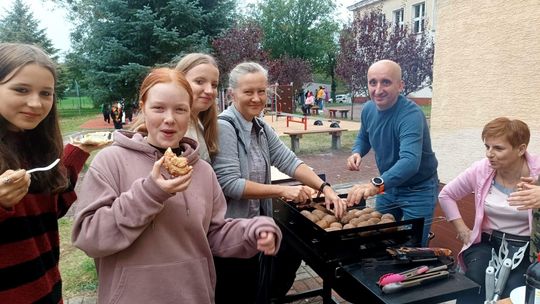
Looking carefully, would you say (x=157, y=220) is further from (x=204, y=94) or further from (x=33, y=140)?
(x=204, y=94)

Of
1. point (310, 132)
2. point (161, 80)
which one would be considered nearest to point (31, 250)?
point (161, 80)

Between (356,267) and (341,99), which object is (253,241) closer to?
(356,267)

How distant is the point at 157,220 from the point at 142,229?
0.37 feet

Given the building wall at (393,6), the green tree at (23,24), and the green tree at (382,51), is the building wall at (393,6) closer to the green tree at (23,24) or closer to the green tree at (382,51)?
the green tree at (382,51)

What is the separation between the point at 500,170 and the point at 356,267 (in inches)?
54.8

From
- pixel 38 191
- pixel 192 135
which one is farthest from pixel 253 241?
pixel 38 191

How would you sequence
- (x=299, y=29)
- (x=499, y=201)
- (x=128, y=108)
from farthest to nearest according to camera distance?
(x=299, y=29), (x=128, y=108), (x=499, y=201)

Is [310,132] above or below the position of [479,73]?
below

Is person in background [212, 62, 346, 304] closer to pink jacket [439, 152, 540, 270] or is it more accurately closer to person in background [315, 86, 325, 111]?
pink jacket [439, 152, 540, 270]

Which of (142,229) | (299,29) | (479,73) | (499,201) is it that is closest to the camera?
(142,229)

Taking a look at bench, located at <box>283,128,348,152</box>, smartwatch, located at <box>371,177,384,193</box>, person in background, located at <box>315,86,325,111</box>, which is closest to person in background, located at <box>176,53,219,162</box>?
smartwatch, located at <box>371,177,384,193</box>

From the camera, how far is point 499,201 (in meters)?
2.61

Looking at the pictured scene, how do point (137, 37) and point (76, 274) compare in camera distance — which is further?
point (137, 37)

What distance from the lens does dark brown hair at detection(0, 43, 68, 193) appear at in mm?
1499
